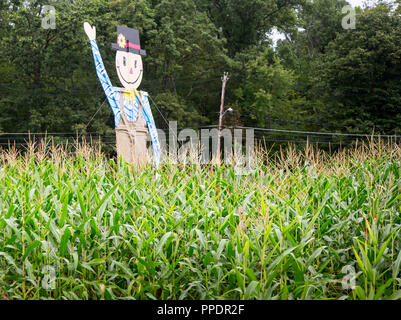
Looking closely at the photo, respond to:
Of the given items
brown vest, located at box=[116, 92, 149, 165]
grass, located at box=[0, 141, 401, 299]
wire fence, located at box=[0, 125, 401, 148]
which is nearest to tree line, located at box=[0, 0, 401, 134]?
wire fence, located at box=[0, 125, 401, 148]

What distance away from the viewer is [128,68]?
27.4ft

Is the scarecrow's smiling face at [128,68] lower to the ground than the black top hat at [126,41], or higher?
lower

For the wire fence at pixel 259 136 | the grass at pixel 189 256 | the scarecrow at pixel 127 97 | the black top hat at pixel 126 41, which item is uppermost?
the black top hat at pixel 126 41

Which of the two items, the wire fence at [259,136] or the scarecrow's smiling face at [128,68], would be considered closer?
the scarecrow's smiling face at [128,68]

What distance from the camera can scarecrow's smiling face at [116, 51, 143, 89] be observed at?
26.9ft

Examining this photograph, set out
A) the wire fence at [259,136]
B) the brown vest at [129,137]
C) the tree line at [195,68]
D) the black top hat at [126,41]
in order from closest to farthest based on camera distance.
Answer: the brown vest at [129,137] → the black top hat at [126,41] → the wire fence at [259,136] → the tree line at [195,68]

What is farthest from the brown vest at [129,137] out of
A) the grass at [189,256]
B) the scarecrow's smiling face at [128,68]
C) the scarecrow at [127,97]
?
the grass at [189,256]

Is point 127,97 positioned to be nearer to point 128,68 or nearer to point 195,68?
point 128,68

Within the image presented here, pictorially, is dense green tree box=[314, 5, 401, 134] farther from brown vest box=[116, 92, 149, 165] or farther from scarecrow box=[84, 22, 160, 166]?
brown vest box=[116, 92, 149, 165]

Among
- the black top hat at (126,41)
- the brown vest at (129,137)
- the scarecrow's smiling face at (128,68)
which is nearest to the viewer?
the brown vest at (129,137)

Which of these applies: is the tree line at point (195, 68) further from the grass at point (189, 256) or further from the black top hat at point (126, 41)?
the grass at point (189, 256)

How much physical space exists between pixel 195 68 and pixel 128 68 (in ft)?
54.7

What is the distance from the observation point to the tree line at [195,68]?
20.3 meters
